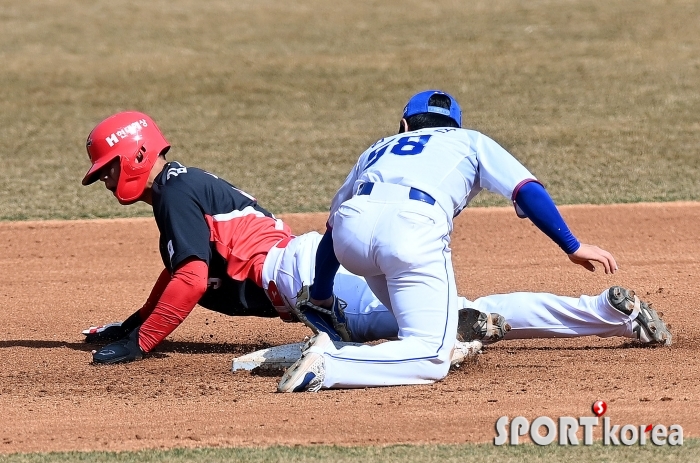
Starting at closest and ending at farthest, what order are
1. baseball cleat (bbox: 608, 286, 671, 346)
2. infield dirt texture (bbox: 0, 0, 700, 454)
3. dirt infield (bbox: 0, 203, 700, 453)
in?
dirt infield (bbox: 0, 203, 700, 453) < infield dirt texture (bbox: 0, 0, 700, 454) < baseball cleat (bbox: 608, 286, 671, 346)

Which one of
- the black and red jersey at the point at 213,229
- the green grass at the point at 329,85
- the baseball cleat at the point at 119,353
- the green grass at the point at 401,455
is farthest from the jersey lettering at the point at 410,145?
the green grass at the point at 329,85

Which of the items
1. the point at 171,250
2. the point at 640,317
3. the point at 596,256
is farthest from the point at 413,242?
the point at 640,317

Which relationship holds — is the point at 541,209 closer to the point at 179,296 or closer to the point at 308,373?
the point at 308,373

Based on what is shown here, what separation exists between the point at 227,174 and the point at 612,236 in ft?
13.6

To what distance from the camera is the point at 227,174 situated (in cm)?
1145

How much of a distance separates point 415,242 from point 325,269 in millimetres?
728

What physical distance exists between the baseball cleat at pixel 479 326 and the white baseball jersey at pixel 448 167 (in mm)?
630

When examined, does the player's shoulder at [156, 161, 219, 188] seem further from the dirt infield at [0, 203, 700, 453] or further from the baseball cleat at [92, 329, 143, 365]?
the dirt infield at [0, 203, 700, 453]

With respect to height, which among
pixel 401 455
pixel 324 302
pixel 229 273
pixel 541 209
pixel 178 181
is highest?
pixel 178 181

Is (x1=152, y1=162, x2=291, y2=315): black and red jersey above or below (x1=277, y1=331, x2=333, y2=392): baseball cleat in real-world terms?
above

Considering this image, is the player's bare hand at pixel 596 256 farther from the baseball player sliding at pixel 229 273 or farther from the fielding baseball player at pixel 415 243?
the baseball player sliding at pixel 229 273

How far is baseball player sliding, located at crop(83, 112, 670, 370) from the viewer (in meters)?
5.86

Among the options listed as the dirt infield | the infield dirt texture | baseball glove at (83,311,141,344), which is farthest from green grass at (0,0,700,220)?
baseball glove at (83,311,141,344)

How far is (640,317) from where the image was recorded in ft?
19.9
